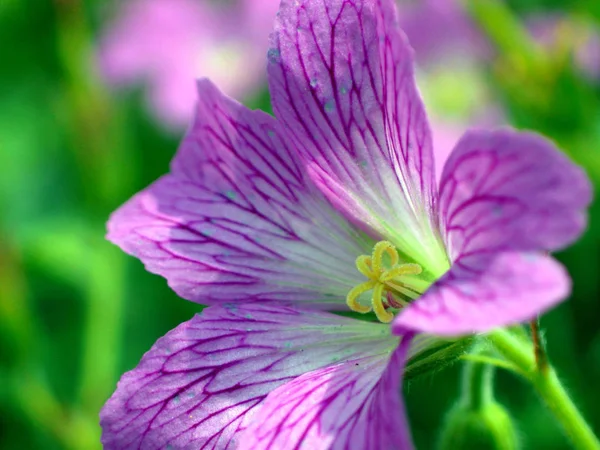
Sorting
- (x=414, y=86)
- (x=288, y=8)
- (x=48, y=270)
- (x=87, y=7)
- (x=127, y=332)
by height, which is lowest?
(x=127, y=332)

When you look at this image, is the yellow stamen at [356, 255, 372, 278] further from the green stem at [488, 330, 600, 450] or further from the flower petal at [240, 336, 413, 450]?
the green stem at [488, 330, 600, 450]

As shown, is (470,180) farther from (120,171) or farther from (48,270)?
(48,270)

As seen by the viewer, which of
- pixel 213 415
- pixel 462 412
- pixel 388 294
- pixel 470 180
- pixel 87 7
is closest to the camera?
pixel 470 180

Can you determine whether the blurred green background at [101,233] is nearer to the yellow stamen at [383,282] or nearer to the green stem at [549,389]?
the yellow stamen at [383,282]

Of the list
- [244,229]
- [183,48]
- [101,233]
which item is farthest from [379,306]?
[183,48]

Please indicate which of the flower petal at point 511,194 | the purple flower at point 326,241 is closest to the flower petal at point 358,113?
the purple flower at point 326,241

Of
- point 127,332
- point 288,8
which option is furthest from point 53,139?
point 288,8

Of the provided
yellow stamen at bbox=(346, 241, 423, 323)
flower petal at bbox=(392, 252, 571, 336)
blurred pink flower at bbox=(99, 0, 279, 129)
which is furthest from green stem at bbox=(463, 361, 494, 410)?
blurred pink flower at bbox=(99, 0, 279, 129)
